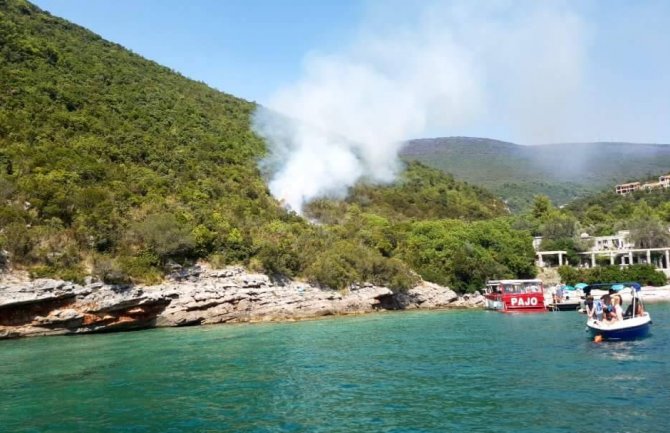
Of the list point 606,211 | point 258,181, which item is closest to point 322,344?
point 258,181

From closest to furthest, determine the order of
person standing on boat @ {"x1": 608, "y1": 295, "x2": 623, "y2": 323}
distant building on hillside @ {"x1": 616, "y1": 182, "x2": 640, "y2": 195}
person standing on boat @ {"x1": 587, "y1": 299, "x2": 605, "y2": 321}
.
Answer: person standing on boat @ {"x1": 608, "y1": 295, "x2": 623, "y2": 323} < person standing on boat @ {"x1": 587, "y1": 299, "x2": 605, "y2": 321} < distant building on hillside @ {"x1": 616, "y1": 182, "x2": 640, "y2": 195}

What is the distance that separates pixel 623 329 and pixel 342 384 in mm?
15703

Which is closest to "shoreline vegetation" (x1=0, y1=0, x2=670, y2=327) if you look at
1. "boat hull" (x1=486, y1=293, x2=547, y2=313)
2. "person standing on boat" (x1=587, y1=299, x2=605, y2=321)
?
"boat hull" (x1=486, y1=293, x2=547, y2=313)

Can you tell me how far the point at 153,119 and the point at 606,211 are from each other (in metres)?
112

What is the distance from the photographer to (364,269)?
56938mm

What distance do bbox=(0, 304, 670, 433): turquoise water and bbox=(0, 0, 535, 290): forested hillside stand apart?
1246 centimetres

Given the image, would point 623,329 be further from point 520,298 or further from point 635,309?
point 520,298

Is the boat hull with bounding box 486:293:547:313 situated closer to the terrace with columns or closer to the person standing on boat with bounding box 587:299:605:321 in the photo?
the person standing on boat with bounding box 587:299:605:321

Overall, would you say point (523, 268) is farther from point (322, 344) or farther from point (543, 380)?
point (543, 380)

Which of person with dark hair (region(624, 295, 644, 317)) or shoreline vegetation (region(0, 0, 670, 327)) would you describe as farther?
shoreline vegetation (region(0, 0, 670, 327))

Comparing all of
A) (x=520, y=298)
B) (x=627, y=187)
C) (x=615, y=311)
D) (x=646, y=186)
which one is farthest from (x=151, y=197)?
(x=627, y=187)

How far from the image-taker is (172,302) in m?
42.8

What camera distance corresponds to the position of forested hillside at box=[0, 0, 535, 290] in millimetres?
43562

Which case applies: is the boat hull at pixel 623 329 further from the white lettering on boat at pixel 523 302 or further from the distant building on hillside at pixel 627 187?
the distant building on hillside at pixel 627 187
